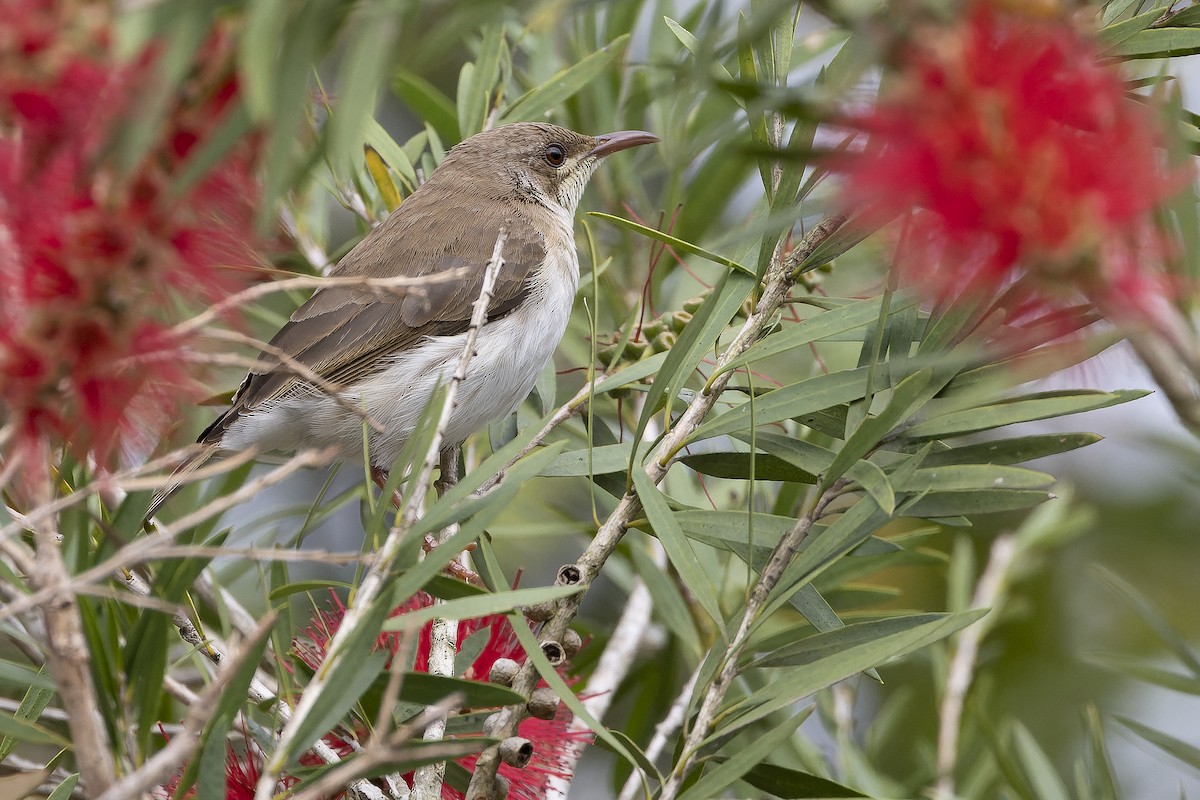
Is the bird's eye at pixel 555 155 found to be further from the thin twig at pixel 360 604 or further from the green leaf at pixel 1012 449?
the thin twig at pixel 360 604

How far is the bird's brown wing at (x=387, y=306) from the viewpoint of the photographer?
13.3 ft

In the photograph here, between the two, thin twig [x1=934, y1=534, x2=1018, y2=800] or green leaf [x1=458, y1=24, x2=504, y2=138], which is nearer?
thin twig [x1=934, y1=534, x2=1018, y2=800]

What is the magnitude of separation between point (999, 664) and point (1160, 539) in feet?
2.80

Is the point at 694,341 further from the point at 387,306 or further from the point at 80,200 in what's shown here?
the point at 387,306

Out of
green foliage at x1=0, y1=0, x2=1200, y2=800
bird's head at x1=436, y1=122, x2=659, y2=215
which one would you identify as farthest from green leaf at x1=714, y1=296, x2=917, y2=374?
bird's head at x1=436, y1=122, x2=659, y2=215

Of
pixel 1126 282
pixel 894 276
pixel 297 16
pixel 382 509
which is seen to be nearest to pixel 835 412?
pixel 894 276

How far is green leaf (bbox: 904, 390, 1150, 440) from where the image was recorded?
75.0 inches

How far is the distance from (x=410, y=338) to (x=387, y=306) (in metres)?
0.16

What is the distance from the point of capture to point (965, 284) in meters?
1.20

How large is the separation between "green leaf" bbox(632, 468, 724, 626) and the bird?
1.73 m

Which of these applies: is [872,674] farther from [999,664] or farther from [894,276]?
[999,664]

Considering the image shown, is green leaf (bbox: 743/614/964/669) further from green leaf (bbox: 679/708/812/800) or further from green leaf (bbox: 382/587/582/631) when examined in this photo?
green leaf (bbox: 382/587/582/631)

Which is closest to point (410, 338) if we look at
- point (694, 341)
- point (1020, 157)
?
point (694, 341)

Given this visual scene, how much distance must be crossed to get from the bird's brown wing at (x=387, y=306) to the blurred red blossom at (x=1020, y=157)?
9.74 ft
